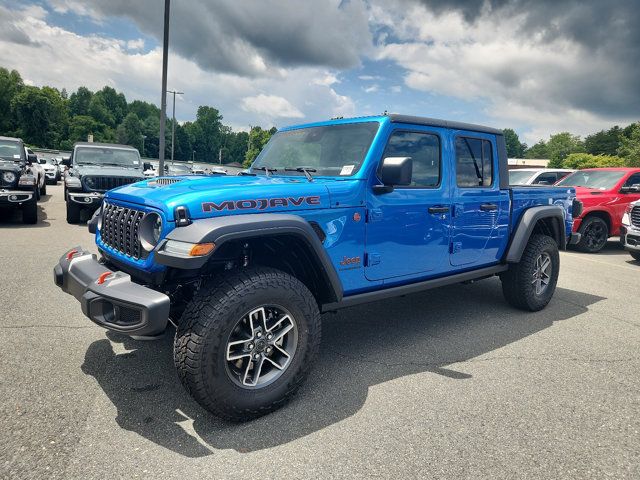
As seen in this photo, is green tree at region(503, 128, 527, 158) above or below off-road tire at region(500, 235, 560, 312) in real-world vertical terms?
above

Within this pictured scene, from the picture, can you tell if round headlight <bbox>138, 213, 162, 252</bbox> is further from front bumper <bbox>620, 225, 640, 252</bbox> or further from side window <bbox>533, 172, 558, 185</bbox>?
side window <bbox>533, 172, 558, 185</bbox>

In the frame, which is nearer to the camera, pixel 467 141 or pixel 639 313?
pixel 467 141

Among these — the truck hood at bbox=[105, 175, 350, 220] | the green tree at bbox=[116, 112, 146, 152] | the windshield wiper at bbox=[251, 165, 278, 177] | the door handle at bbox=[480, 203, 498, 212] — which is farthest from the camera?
the green tree at bbox=[116, 112, 146, 152]

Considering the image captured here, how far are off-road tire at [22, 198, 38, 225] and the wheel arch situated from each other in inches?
373

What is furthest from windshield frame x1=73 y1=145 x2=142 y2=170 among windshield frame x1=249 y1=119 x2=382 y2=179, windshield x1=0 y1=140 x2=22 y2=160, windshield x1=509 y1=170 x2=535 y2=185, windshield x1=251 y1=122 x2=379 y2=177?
windshield x1=509 y1=170 x2=535 y2=185

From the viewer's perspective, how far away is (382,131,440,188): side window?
339cm

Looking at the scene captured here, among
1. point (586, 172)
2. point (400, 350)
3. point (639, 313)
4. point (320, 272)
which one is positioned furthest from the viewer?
point (586, 172)

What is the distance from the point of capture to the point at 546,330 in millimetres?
4270

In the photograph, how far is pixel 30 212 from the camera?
9195 millimetres

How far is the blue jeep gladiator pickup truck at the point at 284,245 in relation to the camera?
2.37 meters

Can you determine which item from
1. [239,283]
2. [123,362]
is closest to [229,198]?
[239,283]

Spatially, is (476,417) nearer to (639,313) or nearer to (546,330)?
(546,330)

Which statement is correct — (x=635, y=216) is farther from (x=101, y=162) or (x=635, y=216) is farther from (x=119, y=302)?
(x=101, y=162)

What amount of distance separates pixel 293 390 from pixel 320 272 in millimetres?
783
